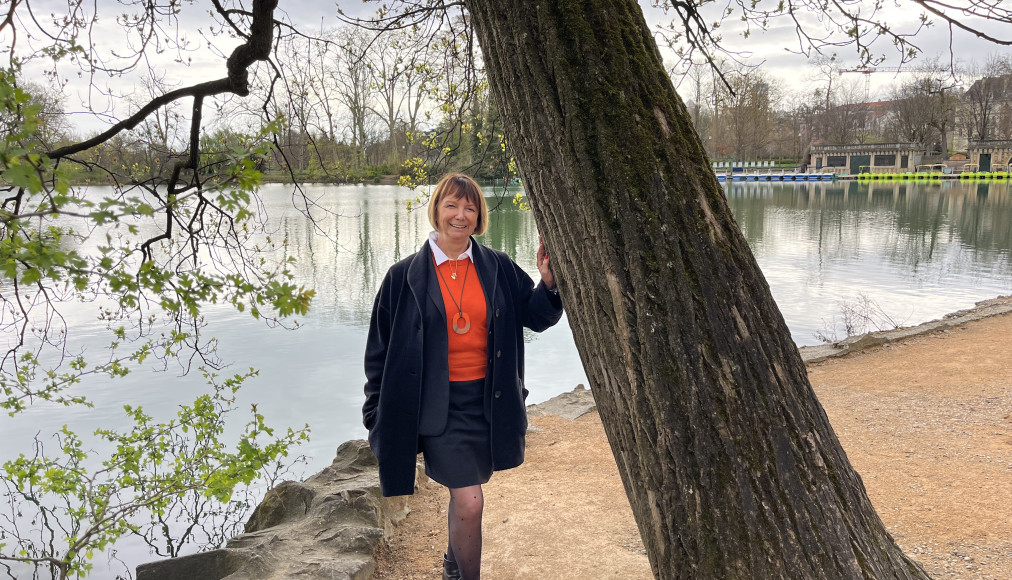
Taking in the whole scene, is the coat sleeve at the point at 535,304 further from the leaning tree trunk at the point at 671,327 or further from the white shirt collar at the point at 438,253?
the leaning tree trunk at the point at 671,327

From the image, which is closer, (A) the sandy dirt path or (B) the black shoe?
(B) the black shoe

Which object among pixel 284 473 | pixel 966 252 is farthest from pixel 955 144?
pixel 284 473

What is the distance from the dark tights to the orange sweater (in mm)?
483

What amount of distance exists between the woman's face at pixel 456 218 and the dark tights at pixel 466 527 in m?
1.05

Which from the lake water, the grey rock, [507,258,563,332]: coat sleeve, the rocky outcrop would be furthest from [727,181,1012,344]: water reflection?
[507,258,563,332]: coat sleeve

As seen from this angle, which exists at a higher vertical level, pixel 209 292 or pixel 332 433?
pixel 209 292

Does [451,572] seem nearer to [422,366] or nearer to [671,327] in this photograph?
[422,366]

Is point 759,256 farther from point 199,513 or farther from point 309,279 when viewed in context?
point 199,513

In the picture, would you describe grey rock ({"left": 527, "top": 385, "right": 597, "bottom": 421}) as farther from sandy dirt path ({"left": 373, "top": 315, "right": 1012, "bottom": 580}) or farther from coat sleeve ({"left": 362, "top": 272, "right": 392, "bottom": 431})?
coat sleeve ({"left": 362, "top": 272, "right": 392, "bottom": 431})

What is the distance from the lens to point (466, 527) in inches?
106

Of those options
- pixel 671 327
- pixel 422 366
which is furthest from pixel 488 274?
pixel 671 327

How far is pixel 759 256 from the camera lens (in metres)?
16.5

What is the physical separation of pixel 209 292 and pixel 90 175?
7.81ft

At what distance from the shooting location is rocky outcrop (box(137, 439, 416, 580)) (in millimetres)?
3141
